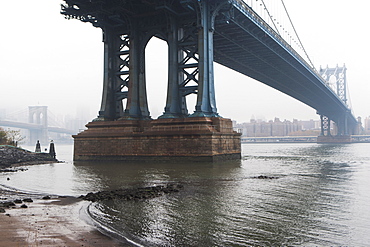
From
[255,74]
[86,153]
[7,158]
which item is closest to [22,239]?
[7,158]

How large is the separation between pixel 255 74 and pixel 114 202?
→ 192 ft

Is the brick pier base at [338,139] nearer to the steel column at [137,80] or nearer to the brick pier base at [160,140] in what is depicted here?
the brick pier base at [160,140]

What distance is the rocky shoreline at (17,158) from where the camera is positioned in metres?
27.4

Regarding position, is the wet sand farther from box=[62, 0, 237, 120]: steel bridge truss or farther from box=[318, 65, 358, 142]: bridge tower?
box=[318, 65, 358, 142]: bridge tower

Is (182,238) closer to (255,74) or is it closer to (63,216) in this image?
(63,216)

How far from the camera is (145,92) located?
33844mm

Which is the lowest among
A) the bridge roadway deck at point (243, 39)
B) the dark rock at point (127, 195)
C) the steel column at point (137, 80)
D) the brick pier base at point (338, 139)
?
the dark rock at point (127, 195)

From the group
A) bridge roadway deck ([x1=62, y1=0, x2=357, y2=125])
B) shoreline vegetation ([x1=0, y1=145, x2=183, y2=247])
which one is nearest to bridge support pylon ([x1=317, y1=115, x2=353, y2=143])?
bridge roadway deck ([x1=62, y1=0, x2=357, y2=125])

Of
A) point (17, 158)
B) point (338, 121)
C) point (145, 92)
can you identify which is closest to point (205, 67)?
point (145, 92)

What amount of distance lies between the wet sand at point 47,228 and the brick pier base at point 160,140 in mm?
18544

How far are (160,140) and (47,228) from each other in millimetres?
22244

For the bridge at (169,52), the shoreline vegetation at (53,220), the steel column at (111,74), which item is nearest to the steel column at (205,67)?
the bridge at (169,52)

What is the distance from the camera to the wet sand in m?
6.00

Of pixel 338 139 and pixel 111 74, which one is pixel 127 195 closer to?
pixel 111 74
